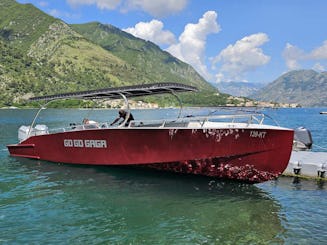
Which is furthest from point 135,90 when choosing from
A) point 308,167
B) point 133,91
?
point 308,167

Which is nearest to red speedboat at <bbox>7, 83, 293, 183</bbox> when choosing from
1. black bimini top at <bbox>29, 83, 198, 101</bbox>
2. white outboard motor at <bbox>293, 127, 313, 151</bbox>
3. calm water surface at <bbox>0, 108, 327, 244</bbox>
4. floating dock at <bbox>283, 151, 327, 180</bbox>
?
black bimini top at <bbox>29, 83, 198, 101</bbox>

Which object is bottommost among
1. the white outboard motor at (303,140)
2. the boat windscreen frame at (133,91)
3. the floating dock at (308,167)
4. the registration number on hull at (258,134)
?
the floating dock at (308,167)

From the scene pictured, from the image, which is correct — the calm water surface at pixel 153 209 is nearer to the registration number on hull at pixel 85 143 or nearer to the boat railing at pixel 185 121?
the registration number on hull at pixel 85 143

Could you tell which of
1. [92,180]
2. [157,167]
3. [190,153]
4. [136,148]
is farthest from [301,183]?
[92,180]

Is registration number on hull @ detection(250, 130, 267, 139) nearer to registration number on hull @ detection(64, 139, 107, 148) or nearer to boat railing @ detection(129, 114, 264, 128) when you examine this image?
boat railing @ detection(129, 114, 264, 128)

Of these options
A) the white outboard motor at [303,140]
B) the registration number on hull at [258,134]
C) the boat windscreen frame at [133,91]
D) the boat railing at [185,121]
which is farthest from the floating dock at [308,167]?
the boat windscreen frame at [133,91]

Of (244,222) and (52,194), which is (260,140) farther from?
(52,194)

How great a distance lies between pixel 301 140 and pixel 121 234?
1561cm

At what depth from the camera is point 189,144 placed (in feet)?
44.4

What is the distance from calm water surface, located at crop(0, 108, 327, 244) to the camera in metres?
9.19

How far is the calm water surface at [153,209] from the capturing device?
9188mm

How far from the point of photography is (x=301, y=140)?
21.4 metres

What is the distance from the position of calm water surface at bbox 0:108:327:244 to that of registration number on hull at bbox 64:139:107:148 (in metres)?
1.22

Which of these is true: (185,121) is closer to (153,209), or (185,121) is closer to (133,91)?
(133,91)
